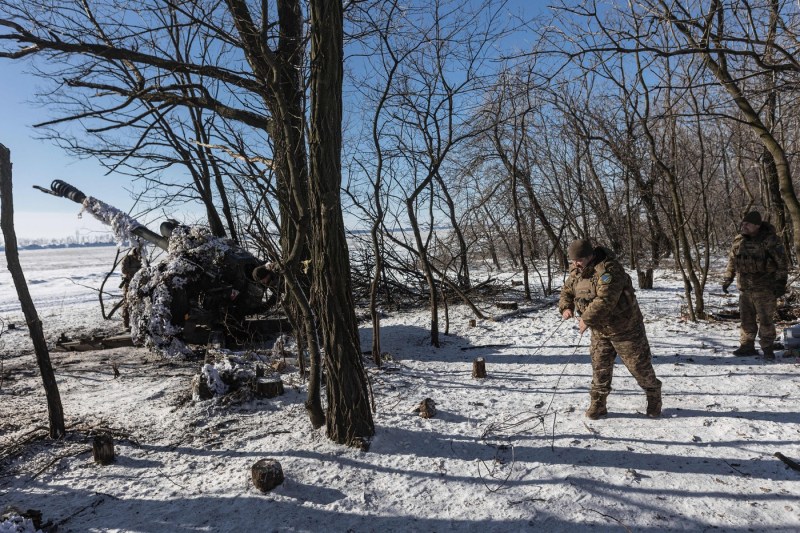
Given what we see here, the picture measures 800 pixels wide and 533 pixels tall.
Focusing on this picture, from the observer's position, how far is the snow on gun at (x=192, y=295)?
6.52 metres

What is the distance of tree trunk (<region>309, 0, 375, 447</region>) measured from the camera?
11.5 ft

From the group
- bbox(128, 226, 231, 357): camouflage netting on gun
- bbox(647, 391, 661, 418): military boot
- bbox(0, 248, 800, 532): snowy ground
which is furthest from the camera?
bbox(128, 226, 231, 357): camouflage netting on gun

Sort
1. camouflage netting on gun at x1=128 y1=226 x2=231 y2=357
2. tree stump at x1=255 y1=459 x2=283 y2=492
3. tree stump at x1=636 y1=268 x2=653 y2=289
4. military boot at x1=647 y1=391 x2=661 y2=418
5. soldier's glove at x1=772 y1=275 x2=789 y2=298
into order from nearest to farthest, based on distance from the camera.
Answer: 1. tree stump at x1=255 y1=459 x2=283 y2=492
2. military boot at x1=647 y1=391 x2=661 y2=418
3. soldier's glove at x1=772 y1=275 x2=789 y2=298
4. camouflage netting on gun at x1=128 y1=226 x2=231 y2=357
5. tree stump at x1=636 y1=268 x2=653 y2=289

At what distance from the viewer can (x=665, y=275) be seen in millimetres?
12656

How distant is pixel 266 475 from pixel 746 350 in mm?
5473

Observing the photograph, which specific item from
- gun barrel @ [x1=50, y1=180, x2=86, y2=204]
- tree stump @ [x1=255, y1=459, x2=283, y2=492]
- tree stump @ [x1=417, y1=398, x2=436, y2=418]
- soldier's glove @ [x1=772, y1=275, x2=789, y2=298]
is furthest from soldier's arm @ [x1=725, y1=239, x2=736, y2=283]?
gun barrel @ [x1=50, y1=180, x2=86, y2=204]

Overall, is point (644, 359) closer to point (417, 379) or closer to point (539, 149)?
point (417, 379)

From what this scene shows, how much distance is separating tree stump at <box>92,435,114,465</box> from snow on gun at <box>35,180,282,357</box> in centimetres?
289

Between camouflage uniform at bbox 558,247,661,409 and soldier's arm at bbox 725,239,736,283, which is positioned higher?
soldier's arm at bbox 725,239,736,283

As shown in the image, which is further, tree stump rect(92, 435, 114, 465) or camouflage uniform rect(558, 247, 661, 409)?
camouflage uniform rect(558, 247, 661, 409)

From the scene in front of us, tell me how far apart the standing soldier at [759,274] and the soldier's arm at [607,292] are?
239cm

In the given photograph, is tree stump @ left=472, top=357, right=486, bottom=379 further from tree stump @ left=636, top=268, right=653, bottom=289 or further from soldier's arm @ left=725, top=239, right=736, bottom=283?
tree stump @ left=636, top=268, right=653, bottom=289

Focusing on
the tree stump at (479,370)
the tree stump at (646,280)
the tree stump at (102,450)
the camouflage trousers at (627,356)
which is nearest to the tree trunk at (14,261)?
the tree stump at (102,450)

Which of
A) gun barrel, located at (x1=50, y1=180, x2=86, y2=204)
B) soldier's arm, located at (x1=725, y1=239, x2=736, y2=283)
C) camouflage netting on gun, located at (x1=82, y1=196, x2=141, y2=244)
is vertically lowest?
soldier's arm, located at (x1=725, y1=239, x2=736, y2=283)
